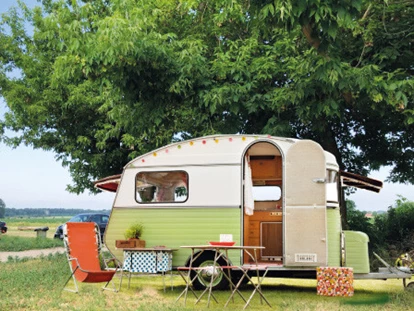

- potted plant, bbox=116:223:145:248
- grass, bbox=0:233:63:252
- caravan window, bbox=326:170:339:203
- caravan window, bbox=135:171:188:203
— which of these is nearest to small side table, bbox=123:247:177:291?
potted plant, bbox=116:223:145:248

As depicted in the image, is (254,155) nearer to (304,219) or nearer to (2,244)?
(304,219)

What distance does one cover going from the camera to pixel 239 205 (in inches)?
395

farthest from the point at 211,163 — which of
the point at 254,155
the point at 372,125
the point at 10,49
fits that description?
the point at 10,49

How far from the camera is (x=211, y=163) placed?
10242mm

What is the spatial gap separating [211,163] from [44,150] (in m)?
12.0

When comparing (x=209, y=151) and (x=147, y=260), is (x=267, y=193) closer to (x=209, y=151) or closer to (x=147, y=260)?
(x=209, y=151)

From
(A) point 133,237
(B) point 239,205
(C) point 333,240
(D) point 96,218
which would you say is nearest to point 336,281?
(C) point 333,240

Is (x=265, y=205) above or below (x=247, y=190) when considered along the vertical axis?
below

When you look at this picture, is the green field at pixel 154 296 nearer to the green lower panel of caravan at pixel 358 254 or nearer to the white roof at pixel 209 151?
the green lower panel of caravan at pixel 358 254

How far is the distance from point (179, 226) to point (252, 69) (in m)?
4.70

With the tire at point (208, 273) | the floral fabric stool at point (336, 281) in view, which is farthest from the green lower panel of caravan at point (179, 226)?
the floral fabric stool at point (336, 281)

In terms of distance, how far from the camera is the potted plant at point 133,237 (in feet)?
33.3

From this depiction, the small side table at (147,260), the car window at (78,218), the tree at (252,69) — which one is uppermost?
the tree at (252,69)

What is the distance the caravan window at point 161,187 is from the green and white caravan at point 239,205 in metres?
0.02
